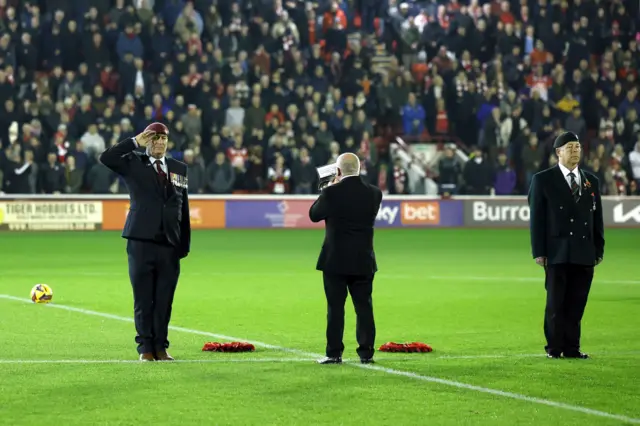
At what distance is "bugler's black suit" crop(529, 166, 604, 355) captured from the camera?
1163cm

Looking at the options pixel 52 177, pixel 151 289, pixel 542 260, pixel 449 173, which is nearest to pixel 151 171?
pixel 151 289

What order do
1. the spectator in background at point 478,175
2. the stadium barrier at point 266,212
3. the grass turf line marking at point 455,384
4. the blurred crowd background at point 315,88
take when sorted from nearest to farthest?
the grass turf line marking at point 455,384
the stadium barrier at point 266,212
the blurred crowd background at point 315,88
the spectator in background at point 478,175

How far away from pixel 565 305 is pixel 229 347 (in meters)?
3.09

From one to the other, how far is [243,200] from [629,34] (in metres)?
14.5

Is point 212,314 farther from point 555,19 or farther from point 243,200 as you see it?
point 555,19

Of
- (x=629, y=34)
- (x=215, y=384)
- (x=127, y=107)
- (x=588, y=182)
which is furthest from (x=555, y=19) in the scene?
(x=215, y=384)

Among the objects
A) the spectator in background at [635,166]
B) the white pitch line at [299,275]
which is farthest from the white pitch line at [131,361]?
the spectator in background at [635,166]

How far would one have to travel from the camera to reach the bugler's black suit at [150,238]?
11359 millimetres

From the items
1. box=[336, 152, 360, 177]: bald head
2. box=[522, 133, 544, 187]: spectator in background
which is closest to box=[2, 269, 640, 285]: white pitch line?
box=[336, 152, 360, 177]: bald head

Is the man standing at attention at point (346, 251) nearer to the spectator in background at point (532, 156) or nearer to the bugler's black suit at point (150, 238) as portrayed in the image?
the bugler's black suit at point (150, 238)

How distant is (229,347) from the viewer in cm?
1209

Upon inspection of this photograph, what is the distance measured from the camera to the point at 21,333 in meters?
13.6

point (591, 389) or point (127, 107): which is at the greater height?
point (127, 107)

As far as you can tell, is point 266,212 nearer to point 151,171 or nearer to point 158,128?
point 151,171
